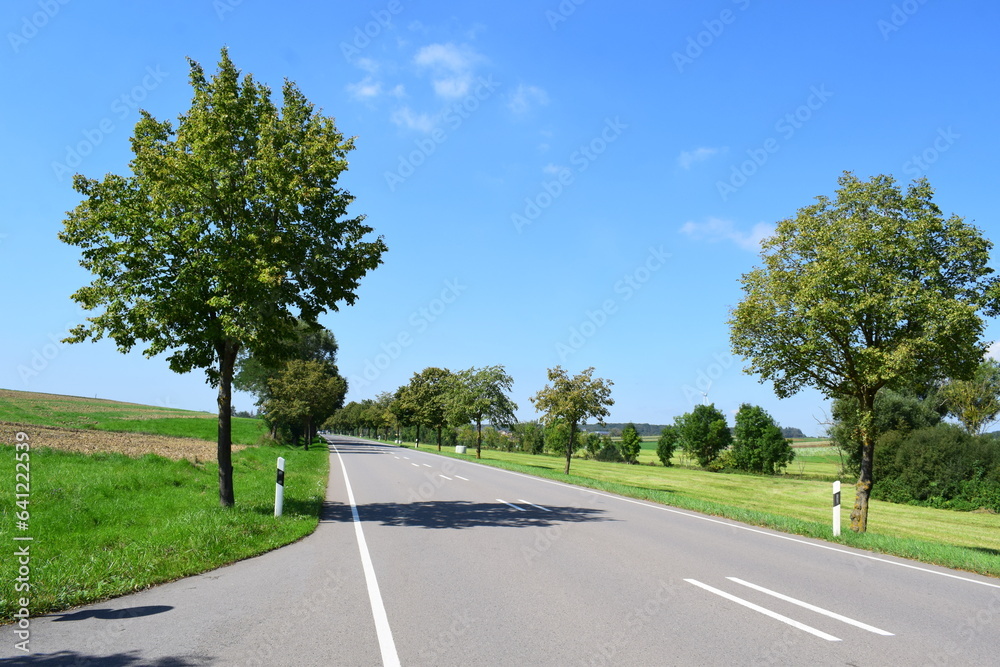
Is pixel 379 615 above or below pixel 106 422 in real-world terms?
above

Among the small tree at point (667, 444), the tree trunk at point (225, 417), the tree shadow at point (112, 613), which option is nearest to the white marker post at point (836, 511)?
the tree shadow at point (112, 613)

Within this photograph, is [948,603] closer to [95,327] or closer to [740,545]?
[740,545]

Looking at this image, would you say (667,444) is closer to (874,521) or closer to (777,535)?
(874,521)

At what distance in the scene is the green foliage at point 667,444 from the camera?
73000 mm

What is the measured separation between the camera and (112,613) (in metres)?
5.71

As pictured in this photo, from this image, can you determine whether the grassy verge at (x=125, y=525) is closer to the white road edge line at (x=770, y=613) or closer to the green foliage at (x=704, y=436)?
the white road edge line at (x=770, y=613)

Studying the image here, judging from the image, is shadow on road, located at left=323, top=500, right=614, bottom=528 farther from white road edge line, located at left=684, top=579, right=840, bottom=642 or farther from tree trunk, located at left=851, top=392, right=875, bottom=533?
tree trunk, located at left=851, top=392, right=875, bottom=533

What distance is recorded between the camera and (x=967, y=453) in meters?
34.5

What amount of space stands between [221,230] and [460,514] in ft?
26.0

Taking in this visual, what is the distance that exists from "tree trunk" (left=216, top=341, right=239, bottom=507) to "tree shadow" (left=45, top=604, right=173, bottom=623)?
6.98m

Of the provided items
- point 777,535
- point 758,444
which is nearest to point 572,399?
point 777,535

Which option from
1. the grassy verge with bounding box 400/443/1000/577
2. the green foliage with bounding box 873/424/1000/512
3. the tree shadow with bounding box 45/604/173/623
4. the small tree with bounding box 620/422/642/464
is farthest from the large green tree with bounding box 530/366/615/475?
the small tree with bounding box 620/422/642/464

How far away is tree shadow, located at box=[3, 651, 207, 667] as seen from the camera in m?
4.30

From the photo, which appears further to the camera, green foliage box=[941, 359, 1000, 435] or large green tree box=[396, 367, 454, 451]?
large green tree box=[396, 367, 454, 451]
